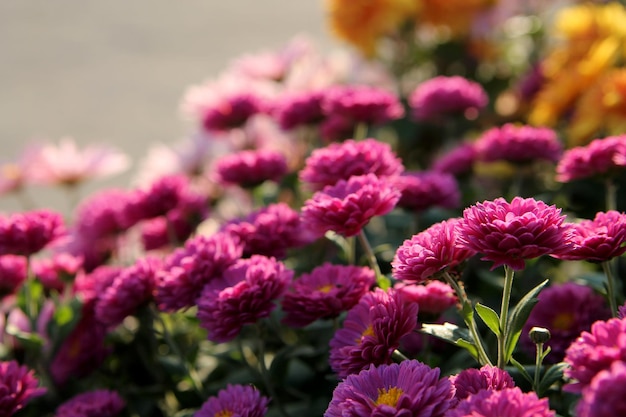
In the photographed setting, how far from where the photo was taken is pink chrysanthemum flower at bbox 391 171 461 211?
973 millimetres

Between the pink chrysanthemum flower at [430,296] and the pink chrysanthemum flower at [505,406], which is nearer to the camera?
the pink chrysanthemum flower at [505,406]

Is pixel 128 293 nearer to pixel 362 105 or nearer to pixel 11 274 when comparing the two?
pixel 11 274

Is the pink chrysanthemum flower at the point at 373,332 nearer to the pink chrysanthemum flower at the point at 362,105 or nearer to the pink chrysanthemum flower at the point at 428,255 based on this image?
the pink chrysanthemum flower at the point at 428,255

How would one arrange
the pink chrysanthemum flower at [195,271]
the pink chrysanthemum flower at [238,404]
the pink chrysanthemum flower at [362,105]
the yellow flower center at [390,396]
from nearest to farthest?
the yellow flower center at [390,396], the pink chrysanthemum flower at [238,404], the pink chrysanthemum flower at [195,271], the pink chrysanthemum flower at [362,105]

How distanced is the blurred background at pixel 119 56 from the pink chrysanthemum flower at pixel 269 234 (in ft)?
8.38

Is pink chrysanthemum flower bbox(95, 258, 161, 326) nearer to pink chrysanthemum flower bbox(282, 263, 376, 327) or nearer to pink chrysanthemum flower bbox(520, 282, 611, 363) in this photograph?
pink chrysanthemum flower bbox(282, 263, 376, 327)

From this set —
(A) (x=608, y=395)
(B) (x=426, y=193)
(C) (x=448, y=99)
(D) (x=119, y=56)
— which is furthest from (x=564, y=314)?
(D) (x=119, y=56)

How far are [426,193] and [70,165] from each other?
69cm

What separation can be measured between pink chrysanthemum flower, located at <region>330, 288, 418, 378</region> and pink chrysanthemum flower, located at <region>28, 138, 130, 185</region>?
0.79 meters

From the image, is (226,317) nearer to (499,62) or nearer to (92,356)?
(92,356)

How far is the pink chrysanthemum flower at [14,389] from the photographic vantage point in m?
0.76

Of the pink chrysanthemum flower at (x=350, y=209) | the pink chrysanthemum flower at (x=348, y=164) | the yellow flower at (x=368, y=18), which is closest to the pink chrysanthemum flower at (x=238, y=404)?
the pink chrysanthemum flower at (x=350, y=209)

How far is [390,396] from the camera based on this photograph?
21.7 inches

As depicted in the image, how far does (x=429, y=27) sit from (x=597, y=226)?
115 centimetres
